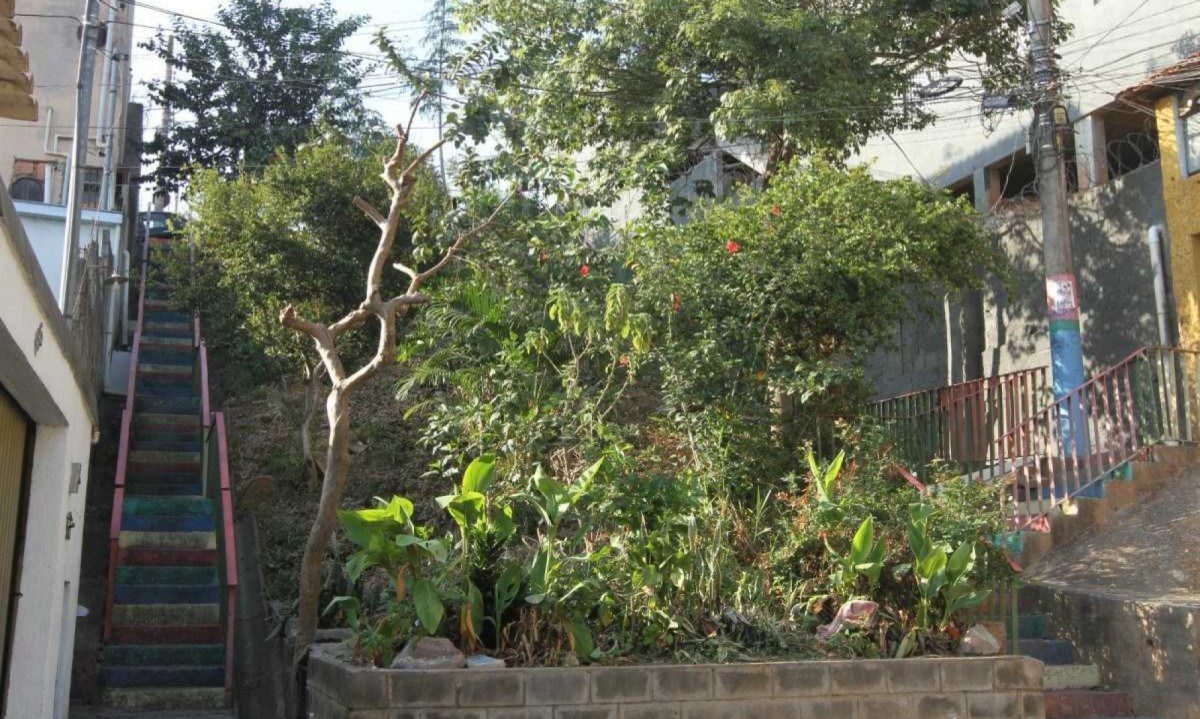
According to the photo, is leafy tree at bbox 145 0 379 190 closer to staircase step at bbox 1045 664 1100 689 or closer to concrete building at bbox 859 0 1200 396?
concrete building at bbox 859 0 1200 396

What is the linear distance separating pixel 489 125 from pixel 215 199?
6.43 meters

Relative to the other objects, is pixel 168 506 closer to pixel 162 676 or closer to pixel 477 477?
pixel 162 676

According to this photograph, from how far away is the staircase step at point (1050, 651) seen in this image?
8.72 metres

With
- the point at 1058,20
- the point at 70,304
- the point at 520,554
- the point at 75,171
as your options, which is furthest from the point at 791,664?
the point at 1058,20

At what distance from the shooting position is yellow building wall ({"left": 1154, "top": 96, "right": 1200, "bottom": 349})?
1245 cm

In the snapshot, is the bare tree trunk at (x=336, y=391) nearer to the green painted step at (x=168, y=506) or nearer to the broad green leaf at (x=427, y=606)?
the broad green leaf at (x=427, y=606)

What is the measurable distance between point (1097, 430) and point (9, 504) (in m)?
9.04

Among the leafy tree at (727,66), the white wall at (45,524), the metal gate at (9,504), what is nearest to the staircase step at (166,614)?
the white wall at (45,524)

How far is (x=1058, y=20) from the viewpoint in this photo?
45.0ft

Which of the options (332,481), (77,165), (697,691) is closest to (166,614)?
(332,481)

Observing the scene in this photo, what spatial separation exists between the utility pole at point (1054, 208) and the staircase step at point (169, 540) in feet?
28.1

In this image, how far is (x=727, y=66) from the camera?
1352 cm

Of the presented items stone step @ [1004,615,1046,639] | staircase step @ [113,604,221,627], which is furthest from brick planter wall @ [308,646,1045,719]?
staircase step @ [113,604,221,627]

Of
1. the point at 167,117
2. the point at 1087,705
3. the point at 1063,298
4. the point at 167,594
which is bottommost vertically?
the point at 1087,705
